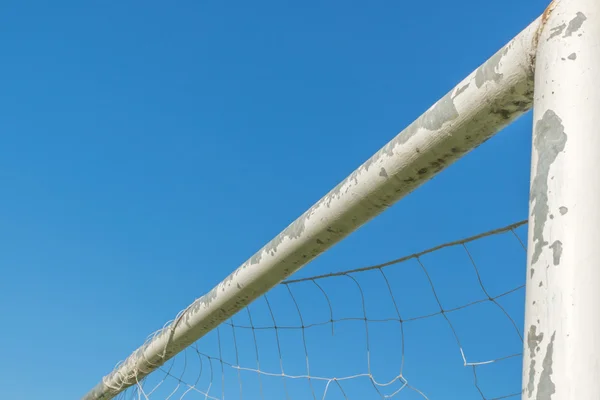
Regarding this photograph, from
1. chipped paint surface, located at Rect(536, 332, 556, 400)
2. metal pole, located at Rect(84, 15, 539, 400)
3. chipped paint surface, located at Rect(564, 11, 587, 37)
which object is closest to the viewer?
chipped paint surface, located at Rect(536, 332, 556, 400)

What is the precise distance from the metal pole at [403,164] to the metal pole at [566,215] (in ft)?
0.31

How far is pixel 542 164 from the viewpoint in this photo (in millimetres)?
867

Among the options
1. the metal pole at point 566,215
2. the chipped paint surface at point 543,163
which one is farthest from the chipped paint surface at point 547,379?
the chipped paint surface at point 543,163

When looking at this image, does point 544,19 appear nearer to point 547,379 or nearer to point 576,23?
point 576,23

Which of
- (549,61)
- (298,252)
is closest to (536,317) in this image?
(549,61)

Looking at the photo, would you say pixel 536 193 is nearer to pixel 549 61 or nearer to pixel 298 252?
pixel 549 61

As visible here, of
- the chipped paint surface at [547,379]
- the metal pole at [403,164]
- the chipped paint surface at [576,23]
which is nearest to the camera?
the chipped paint surface at [547,379]

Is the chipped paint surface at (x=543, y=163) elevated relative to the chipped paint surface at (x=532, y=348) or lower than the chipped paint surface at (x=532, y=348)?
elevated

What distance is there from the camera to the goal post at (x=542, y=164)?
771 mm

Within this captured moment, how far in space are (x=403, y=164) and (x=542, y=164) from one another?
0.43 meters

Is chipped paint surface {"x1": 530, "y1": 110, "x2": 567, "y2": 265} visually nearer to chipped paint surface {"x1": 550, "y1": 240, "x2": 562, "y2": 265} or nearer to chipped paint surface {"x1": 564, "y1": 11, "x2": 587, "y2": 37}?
chipped paint surface {"x1": 550, "y1": 240, "x2": 562, "y2": 265}

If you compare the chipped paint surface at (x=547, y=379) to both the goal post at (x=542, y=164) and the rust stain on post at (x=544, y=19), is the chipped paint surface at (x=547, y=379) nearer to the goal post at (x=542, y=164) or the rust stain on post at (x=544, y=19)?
the goal post at (x=542, y=164)

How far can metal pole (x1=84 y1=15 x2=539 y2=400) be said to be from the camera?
1.06m

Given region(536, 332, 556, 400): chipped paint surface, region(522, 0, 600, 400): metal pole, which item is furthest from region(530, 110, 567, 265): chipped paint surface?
region(536, 332, 556, 400): chipped paint surface
